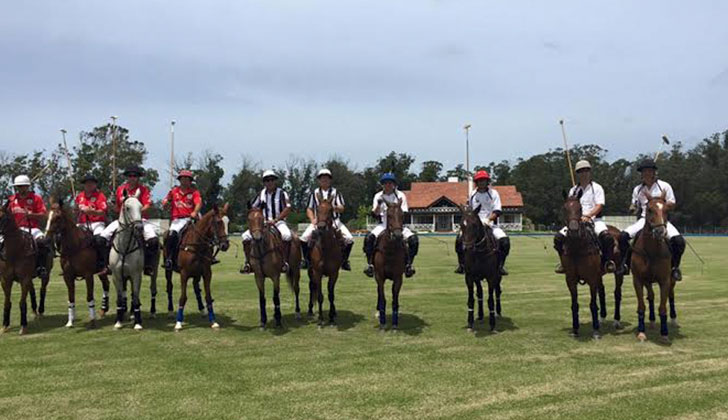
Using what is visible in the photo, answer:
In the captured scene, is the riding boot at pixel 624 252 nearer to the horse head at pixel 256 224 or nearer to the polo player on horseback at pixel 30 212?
the horse head at pixel 256 224

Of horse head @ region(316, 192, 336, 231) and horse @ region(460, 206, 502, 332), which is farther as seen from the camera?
horse head @ region(316, 192, 336, 231)

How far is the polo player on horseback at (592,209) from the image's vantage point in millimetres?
10328

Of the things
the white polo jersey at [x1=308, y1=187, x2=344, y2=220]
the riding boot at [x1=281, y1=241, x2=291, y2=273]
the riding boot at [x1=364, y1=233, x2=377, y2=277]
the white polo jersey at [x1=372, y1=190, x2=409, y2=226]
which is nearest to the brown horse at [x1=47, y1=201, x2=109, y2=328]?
the riding boot at [x1=281, y1=241, x2=291, y2=273]

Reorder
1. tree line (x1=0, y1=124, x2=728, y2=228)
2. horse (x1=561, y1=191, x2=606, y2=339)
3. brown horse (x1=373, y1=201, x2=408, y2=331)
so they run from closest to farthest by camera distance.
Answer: horse (x1=561, y1=191, x2=606, y2=339)
brown horse (x1=373, y1=201, x2=408, y2=331)
tree line (x1=0, y1=124, x2=728, y2=228)

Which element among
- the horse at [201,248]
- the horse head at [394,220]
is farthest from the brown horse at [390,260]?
the horse at [201,248]

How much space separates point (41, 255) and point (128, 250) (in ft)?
6.87

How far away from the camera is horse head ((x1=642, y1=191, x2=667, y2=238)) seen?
30.2 feet

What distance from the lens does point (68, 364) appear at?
8.42 metres

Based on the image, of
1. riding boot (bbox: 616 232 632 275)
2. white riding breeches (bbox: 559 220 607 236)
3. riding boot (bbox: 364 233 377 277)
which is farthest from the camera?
riding boot (bbox: 364 233 377 277)

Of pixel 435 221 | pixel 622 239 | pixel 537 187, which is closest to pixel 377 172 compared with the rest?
pixel 435 221

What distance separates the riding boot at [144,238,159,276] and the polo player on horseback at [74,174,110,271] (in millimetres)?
903

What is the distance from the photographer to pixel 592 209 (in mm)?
10445

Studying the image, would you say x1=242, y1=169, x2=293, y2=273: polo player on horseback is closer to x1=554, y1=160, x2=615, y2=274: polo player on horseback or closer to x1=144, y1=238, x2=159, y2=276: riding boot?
x1=144, y1=238, x2=159, y2=276: riding boot

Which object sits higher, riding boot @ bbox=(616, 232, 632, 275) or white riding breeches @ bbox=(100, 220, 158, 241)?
white riding breeches @ bbox=(100, 220, 158, 241)
